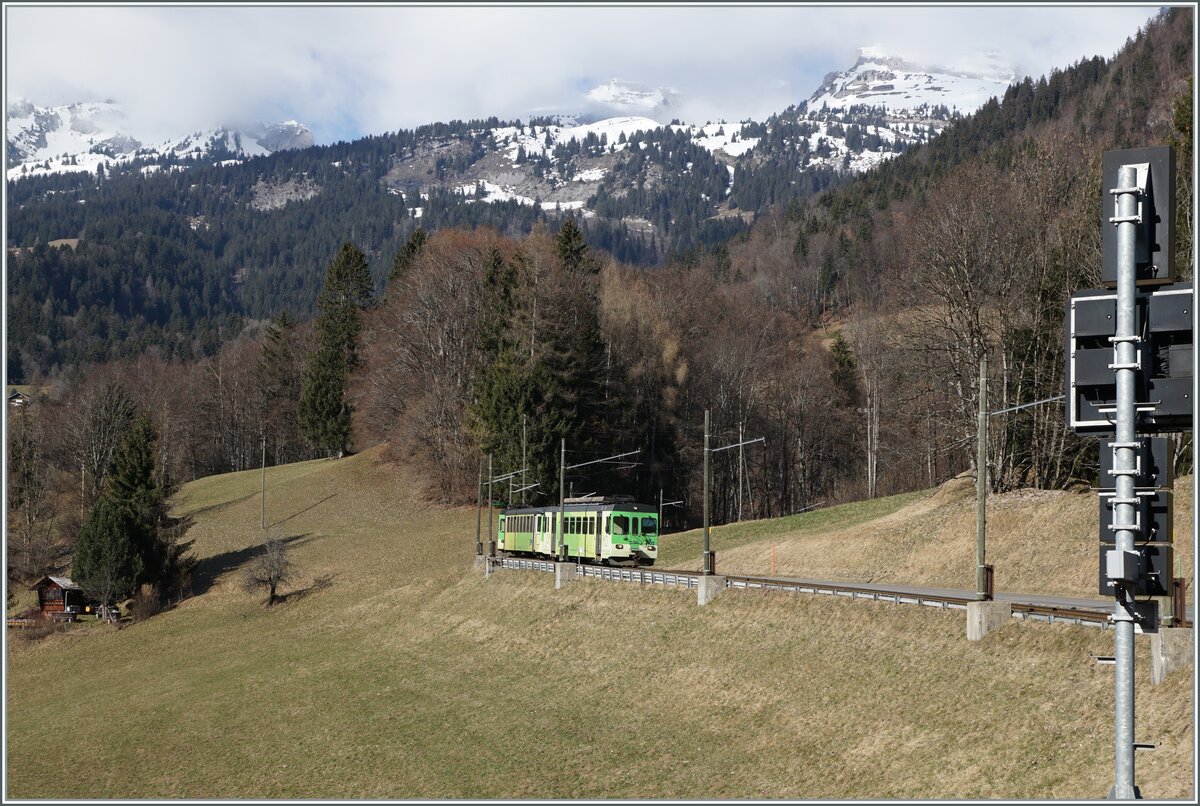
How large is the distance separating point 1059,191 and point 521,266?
139ft

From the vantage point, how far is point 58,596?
69.8 metres

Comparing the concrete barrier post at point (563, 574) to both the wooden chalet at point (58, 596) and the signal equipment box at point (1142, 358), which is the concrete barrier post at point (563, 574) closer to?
the wooden chalet at point (58, 596)

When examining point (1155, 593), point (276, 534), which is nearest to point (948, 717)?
point (1155, 593)

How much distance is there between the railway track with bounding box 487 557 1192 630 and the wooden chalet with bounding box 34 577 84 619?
3108 centimetres

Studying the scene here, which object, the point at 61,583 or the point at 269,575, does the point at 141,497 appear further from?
the point at 269,575

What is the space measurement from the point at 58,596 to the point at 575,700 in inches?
1859

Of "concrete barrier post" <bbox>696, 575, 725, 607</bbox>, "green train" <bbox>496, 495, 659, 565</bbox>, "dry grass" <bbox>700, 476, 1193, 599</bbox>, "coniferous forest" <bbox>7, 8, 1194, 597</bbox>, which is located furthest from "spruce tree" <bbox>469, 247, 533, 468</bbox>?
"concrete barrier post" <bbox>696, 575, 725, 607</bbox>

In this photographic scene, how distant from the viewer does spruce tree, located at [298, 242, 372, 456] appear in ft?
345

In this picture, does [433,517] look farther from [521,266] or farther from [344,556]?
[521,266]

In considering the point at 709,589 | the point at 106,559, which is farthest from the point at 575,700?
the point at 106,559

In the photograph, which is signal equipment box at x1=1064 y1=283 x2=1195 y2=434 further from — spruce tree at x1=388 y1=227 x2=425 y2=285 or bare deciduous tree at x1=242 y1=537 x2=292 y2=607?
spruce tree at x1=388 y1=227 x2=425 y2=285

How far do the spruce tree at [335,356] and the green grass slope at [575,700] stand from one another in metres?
41.2

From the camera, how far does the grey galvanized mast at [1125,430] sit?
32.0 ft

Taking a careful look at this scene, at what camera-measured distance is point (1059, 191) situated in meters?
45.6
